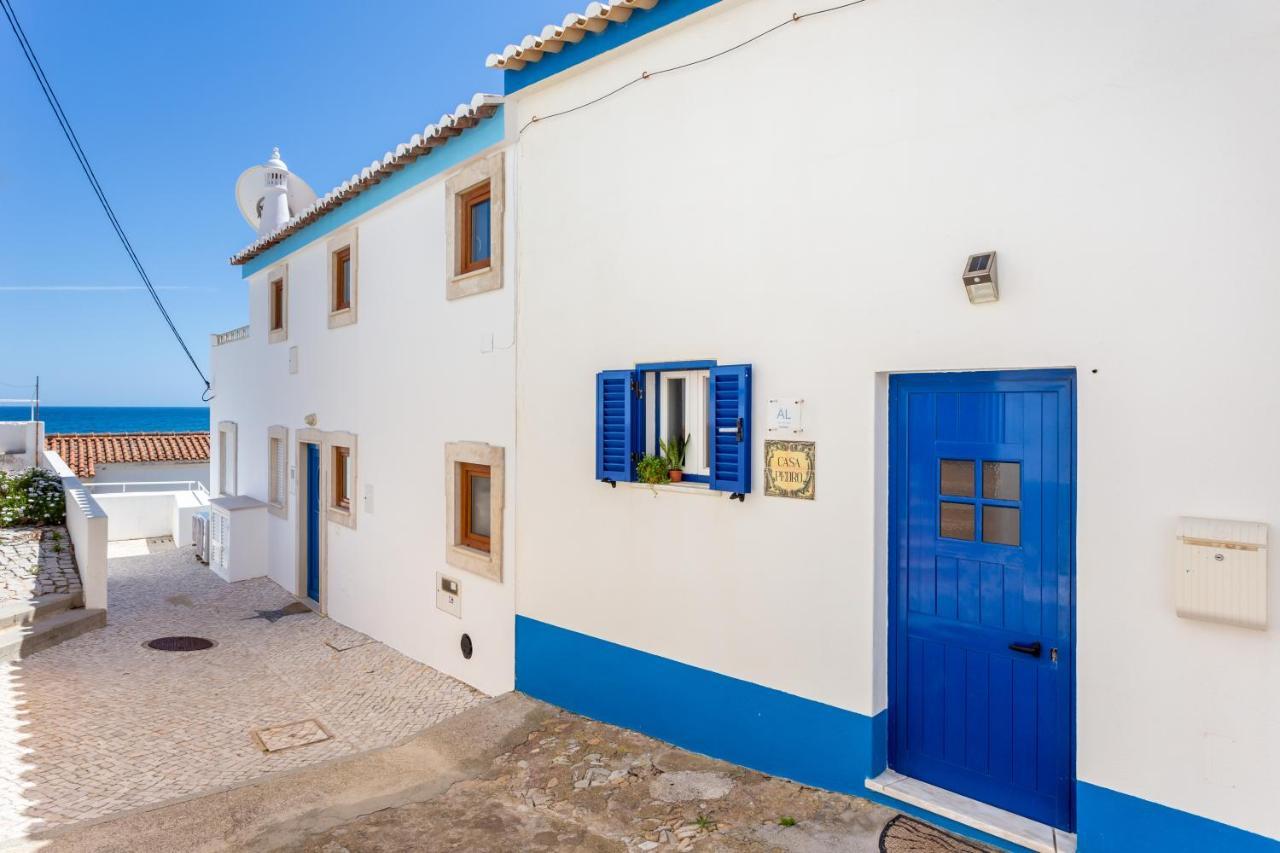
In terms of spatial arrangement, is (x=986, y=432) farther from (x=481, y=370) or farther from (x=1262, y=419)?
(x=481, y=370)

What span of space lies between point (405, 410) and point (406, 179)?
8.72 ft

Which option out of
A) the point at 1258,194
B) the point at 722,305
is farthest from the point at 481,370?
the point at 1258,194

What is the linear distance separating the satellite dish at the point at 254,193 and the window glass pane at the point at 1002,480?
1439 centimetres

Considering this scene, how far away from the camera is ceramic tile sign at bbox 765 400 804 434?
454cm

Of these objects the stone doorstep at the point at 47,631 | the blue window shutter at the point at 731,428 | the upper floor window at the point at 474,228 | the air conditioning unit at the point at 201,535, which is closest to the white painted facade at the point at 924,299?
the blue window shutter at the point at 731,428

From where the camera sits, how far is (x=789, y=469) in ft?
15.1

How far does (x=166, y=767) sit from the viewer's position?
5.58 metres

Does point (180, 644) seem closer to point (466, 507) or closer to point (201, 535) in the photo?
point (466, 507)

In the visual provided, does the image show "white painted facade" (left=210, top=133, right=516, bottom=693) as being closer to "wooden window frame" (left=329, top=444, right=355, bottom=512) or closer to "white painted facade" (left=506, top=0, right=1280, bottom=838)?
"wooden window frame" (left=329, top=444, right=355, bottom=512)

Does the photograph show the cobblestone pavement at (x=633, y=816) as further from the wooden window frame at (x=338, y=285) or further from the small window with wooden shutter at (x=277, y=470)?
the small window with wooden shutter at (x=277, y=470)

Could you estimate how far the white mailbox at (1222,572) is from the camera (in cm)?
301

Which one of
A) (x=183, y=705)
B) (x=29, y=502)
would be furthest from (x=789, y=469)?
(x=29, y=502)

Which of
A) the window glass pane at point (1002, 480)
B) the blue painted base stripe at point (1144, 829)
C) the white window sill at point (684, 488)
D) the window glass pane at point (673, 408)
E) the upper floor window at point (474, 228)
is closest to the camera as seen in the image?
the blue painted base stripe at point (1144, 829)

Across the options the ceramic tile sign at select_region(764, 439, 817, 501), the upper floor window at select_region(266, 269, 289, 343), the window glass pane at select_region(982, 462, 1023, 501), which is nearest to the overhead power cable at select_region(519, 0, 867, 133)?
the ceramic tile sign at select_region(764, 439, 817, 501)
